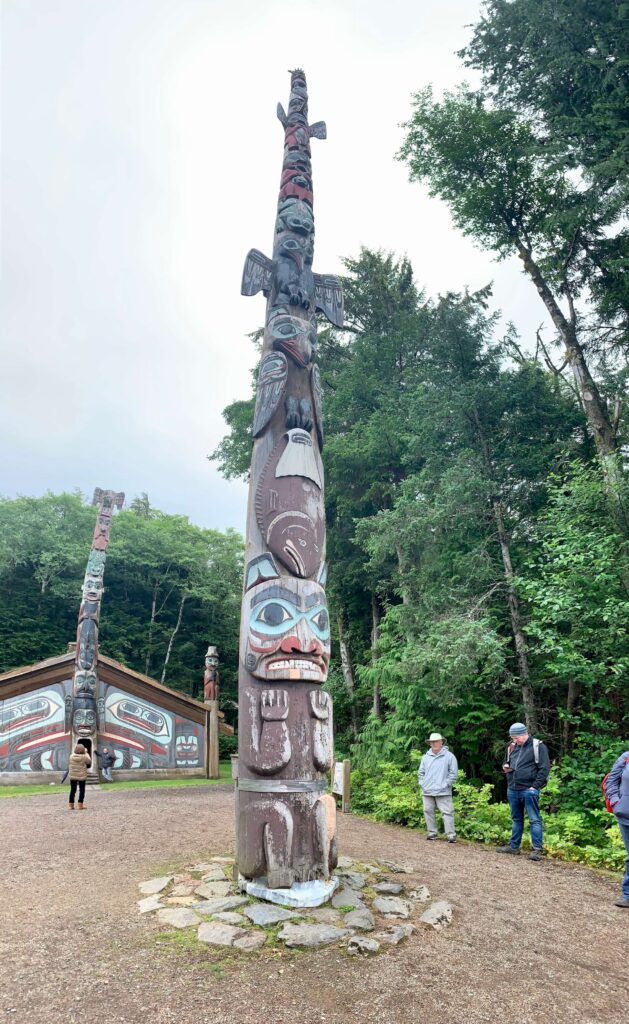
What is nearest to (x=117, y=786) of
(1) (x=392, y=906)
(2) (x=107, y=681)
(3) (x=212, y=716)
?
(2) (x=107, y=681)

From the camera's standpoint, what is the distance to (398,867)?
19.2ft

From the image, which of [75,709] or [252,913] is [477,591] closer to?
[252,913]

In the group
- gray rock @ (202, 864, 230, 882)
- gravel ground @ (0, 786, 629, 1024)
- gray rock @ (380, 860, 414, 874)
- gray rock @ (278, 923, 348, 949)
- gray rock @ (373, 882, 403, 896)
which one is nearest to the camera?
gravel ground @ (0, 786, 629, 1024)

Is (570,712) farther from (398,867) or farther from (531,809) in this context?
(398,867)

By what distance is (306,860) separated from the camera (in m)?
4.62

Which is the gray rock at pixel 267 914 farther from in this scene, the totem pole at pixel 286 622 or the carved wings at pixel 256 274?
the carved wings at pixel 256 274

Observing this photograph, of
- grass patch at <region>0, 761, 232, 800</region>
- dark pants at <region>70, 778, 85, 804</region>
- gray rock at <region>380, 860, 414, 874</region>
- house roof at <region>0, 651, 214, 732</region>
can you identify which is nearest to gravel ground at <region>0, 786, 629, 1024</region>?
gray rock at <region>380, 860, 414, 874</region>

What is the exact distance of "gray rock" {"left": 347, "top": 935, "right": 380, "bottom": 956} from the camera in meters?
3.78

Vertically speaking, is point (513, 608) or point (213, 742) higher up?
point (513, 608)

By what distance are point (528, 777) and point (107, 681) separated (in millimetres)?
12834

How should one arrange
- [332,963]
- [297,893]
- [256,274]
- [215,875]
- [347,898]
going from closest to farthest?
[332,963] < [297,893] < [347,898] < [215,875] < [256,274]

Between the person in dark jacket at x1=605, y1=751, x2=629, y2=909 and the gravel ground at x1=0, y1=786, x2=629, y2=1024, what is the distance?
0.23 metres

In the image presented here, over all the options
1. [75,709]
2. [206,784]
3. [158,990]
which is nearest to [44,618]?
[75,709]

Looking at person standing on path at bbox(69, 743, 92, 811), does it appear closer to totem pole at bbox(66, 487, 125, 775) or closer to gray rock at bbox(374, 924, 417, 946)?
totem pole at bbox(66, 487, 125, 775)
